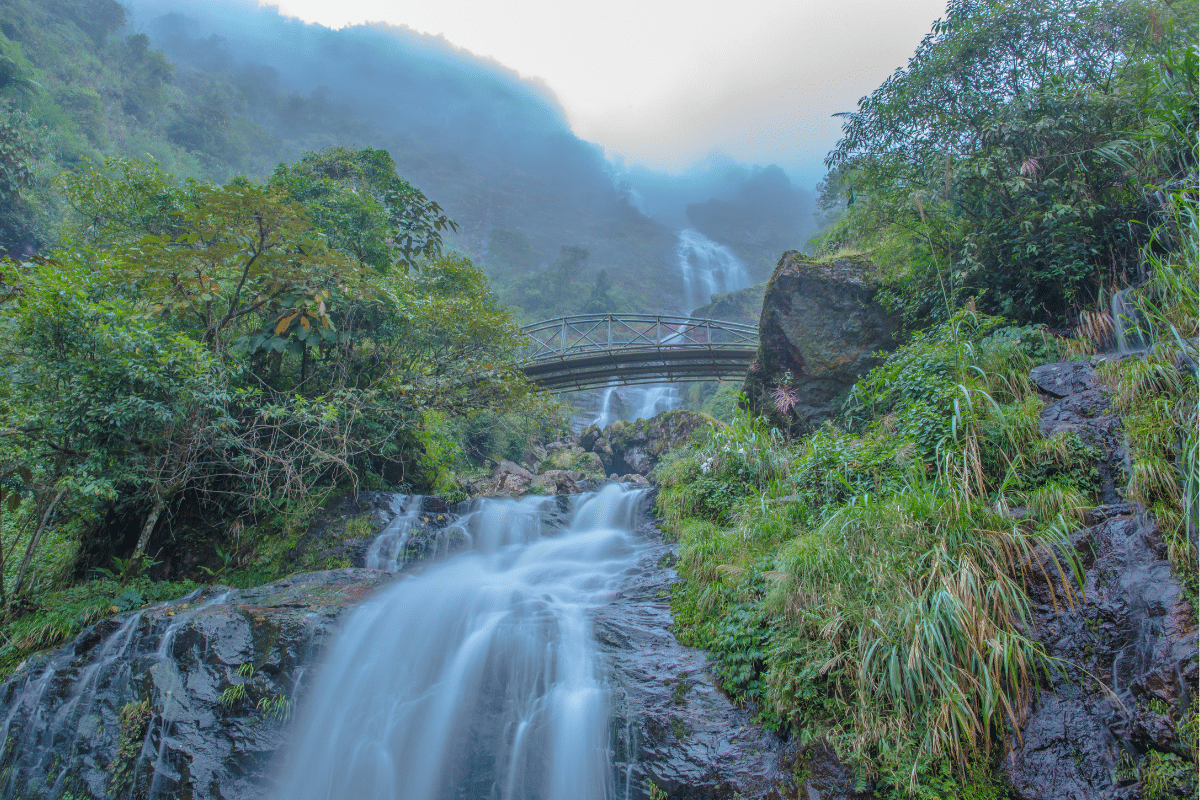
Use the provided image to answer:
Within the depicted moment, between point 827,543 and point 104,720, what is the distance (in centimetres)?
706

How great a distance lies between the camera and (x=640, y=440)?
926 inches

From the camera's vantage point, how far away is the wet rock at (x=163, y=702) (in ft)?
14.8

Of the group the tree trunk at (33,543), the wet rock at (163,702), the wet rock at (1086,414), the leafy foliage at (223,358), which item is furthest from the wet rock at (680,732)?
the tree trunk at (33,543)

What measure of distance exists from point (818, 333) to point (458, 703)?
9245mm

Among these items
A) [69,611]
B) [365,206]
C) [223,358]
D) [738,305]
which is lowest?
[69,611]

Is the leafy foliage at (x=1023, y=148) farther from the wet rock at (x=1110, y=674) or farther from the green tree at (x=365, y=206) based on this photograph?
the green tree at (x=365, y=206)

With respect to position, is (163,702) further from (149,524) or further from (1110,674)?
(1110,674)

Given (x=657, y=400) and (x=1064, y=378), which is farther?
(x=657, y=400)

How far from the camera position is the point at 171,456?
7066 mm

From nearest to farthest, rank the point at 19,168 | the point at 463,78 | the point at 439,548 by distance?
the point at 439,548 < the point at 19,168 < the point at 463,78

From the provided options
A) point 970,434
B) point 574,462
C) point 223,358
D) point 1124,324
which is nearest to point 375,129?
point 574,462

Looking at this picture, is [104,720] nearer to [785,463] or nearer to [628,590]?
[628,590]

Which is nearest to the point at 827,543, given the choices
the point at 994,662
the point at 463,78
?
the point at 994,662

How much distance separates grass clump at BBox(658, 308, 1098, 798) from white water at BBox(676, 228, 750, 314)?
67.8 metres
